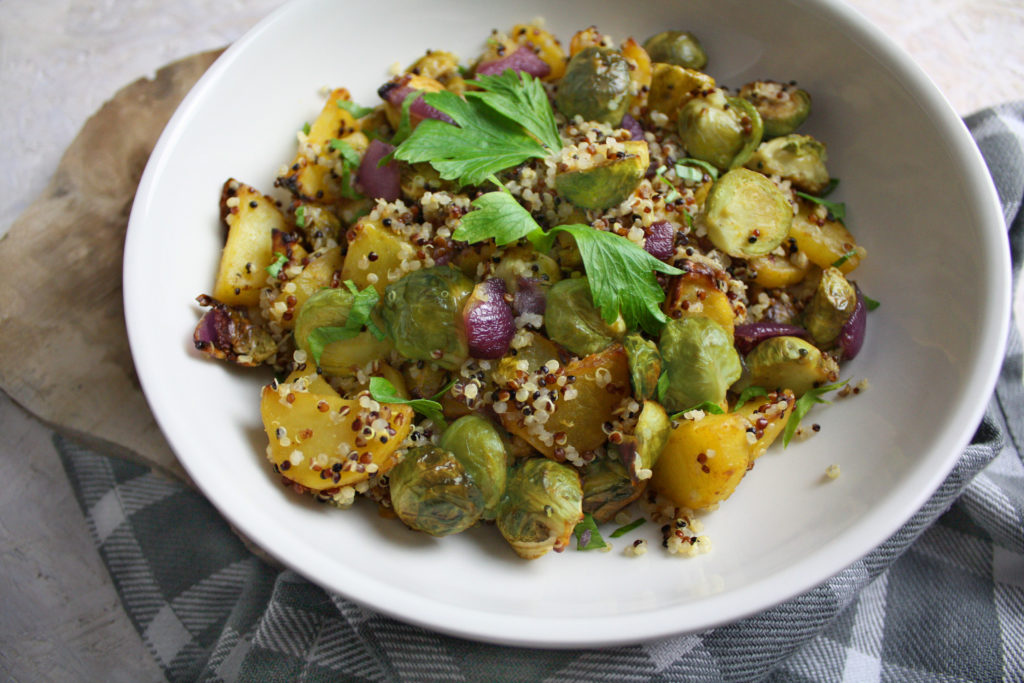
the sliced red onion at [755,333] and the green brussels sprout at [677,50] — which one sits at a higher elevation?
the green brussels sprout at [677,50]

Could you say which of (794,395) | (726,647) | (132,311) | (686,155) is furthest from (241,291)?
(726,647)

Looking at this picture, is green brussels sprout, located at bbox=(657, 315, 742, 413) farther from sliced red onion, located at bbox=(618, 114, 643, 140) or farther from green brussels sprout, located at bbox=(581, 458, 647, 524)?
sliced red onion, located at bbox=(618, 114, 643, 140)

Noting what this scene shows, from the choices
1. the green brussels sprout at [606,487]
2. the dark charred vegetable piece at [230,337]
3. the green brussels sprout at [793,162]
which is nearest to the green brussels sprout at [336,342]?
the dark charred vegetable piece at [230,337]

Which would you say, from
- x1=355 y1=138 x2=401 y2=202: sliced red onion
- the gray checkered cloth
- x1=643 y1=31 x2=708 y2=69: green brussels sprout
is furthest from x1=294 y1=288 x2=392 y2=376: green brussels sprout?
x1=643 y1=31 x2=708 y2=69: green brussels sprout

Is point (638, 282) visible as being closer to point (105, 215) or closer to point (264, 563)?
point (264, 563)

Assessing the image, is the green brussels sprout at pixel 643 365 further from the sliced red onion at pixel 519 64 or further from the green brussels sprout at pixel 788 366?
the sliced red onion at pixel 519 64

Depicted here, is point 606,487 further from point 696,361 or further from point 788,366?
point 788,366

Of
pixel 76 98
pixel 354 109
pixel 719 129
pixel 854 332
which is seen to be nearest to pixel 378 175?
pixel 354 109
